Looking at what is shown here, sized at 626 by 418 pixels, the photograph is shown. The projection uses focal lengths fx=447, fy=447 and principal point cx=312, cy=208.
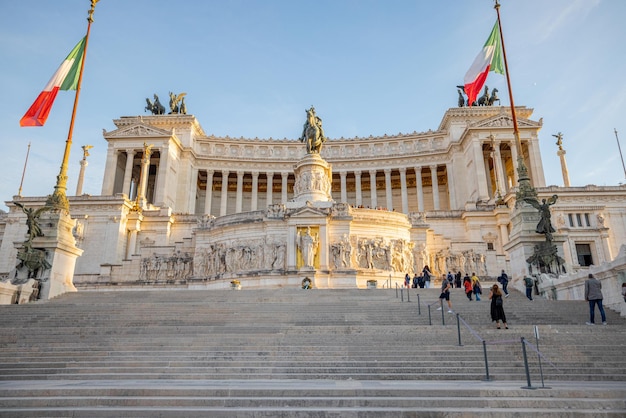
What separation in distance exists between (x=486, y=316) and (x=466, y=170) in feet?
170

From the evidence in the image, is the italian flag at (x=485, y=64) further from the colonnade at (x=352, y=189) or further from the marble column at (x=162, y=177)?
the marble column at (x=162, y=177)

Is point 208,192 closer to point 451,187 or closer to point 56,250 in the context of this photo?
point 451,187

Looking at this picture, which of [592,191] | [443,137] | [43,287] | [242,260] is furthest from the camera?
[443,137]

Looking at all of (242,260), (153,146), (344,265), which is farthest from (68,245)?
(153,146)

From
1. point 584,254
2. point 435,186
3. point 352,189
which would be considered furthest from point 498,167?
point 352,189

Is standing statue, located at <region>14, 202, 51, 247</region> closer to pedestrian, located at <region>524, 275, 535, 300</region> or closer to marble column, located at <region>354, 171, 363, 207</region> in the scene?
pedestrian, located at <region>524, 275, 535, 300</region>

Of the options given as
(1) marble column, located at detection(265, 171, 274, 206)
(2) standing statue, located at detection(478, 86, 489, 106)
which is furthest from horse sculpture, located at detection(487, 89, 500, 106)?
(1) marble column, located at detection(265, 171, 274, 206)

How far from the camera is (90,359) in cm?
1147

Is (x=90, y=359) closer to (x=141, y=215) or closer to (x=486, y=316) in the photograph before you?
(x=486, y=316)

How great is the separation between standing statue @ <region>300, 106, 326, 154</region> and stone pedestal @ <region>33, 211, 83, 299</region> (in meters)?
20.1

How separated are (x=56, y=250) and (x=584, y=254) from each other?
4568 cm

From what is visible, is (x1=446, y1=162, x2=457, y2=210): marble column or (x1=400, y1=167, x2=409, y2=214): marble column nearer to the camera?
(x1=446, y1=162, x2=457, y2=210): marble column

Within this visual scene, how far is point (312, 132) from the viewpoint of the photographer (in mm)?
37688

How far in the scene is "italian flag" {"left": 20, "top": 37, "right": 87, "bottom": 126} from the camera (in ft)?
76.0
